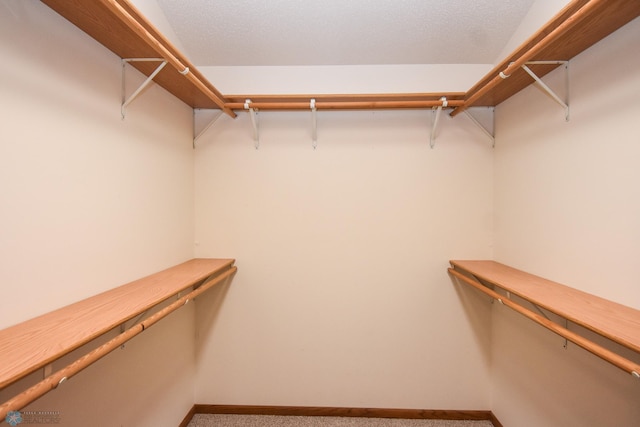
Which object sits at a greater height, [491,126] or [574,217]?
[491,126]

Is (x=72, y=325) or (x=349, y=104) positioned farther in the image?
(x=349, y=104)

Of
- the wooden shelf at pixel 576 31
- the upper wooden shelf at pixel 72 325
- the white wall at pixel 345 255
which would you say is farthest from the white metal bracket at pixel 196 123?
the wooden shelf at pixel 576 31

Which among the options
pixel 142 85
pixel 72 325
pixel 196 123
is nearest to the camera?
pixel 72 325

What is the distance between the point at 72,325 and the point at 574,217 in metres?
2.10

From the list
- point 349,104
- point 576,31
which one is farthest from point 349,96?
point 576,31

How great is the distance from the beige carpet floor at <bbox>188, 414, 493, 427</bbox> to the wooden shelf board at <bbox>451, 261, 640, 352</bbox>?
1.17 metres

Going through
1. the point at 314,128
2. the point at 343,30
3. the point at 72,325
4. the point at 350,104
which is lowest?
the point at 72,325

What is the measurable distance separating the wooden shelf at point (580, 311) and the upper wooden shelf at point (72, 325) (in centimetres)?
152

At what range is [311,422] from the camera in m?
1.87

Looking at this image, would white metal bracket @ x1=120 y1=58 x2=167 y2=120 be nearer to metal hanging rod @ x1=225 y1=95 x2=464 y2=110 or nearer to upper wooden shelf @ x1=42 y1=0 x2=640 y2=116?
upper wooden shelf @ x1=42 y1=0 x2=640 y2=116

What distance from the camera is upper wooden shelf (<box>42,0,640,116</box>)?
3.13ft

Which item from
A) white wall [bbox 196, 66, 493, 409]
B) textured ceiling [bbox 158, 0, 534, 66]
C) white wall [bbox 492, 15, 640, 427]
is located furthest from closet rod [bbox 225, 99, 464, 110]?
white wall [bbox 492, 15, 640, 427]

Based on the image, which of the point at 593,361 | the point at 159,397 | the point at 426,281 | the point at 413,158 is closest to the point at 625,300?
the point at 593,361

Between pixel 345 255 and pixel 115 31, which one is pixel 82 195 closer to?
pixel 115 31
